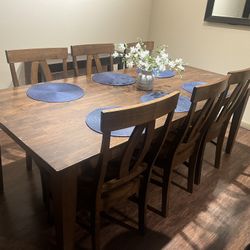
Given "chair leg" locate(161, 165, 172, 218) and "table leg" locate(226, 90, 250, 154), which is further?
"table leg" locate(226, 90, 250, 154)

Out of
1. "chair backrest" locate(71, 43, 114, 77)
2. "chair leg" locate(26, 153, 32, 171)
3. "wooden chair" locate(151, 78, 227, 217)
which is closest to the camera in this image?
"wooden chair" locate(151, 78, 227, 217)

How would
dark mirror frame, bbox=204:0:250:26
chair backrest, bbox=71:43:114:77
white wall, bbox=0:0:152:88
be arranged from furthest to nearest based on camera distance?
1. dark mirror frame, bbox=204:0:250:26
2. white wall, bbox=0:0:152:88
3. chair backrest, bbox=71:43:114:77

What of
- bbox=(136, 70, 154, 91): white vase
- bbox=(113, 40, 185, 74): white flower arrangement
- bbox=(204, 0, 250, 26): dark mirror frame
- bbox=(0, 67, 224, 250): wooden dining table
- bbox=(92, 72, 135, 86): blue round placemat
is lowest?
bbox=(0, 67, 224, 250): wooden dining table

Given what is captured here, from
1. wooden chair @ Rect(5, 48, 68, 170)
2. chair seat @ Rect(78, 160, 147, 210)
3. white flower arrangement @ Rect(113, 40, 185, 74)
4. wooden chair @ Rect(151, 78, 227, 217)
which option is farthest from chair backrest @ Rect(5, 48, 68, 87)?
wooden chair @ Rect(151, 78, 227, 217)

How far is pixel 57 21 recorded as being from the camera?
114 inches

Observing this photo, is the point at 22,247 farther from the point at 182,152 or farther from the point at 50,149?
the point at 182,152

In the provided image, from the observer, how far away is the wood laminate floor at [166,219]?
159cm

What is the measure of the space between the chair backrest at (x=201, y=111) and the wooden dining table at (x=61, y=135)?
4.2 inches

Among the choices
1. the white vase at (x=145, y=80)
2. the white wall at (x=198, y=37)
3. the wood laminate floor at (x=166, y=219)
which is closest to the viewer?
the wood laminate floor at (x=166, y=219)

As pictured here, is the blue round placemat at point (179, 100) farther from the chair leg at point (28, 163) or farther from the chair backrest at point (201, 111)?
the chair leg at point (28, 163)

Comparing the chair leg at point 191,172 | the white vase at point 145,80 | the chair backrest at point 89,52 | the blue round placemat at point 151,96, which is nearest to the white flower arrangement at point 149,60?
the white vase at point 145,80

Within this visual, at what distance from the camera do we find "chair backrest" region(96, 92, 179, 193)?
994mm

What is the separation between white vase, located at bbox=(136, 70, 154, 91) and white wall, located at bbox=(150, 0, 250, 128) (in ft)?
5.57

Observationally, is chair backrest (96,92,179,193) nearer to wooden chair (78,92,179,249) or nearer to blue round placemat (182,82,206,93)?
wooden chair (78,92,179,249)
